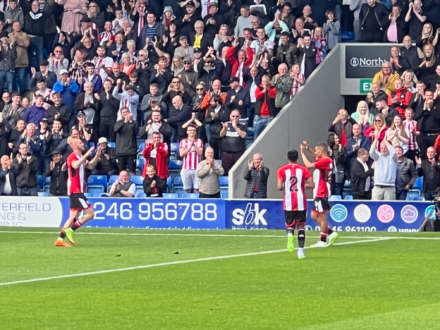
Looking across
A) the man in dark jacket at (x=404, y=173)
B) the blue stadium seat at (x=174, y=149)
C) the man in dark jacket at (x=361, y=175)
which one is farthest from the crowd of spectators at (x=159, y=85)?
the man in dark jacket at (x=404, y=173)

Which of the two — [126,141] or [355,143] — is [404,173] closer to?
[355,143]

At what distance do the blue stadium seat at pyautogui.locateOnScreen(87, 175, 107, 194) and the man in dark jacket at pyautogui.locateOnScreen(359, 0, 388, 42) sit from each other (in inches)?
309

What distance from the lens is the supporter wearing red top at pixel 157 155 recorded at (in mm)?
27688

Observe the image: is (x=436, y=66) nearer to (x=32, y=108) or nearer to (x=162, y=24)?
(x=162, y=24)

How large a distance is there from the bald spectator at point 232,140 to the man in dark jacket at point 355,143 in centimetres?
264

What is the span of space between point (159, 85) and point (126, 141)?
185 cm

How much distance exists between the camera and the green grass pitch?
40.5ft

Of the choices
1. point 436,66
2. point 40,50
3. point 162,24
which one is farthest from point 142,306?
point 40,50

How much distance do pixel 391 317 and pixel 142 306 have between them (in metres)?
2.90

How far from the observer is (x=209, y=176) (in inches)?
1068

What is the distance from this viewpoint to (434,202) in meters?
24.6

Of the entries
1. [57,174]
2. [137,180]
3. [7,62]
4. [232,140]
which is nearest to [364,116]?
[232,140]

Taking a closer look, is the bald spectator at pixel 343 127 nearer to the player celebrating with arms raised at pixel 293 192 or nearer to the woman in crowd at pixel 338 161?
the woman in crowd at pixel 338 161

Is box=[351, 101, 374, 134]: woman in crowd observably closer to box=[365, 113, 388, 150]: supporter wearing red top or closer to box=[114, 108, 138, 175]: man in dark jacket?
box=[365, 113, 388, 150]: supporter wearing red top
